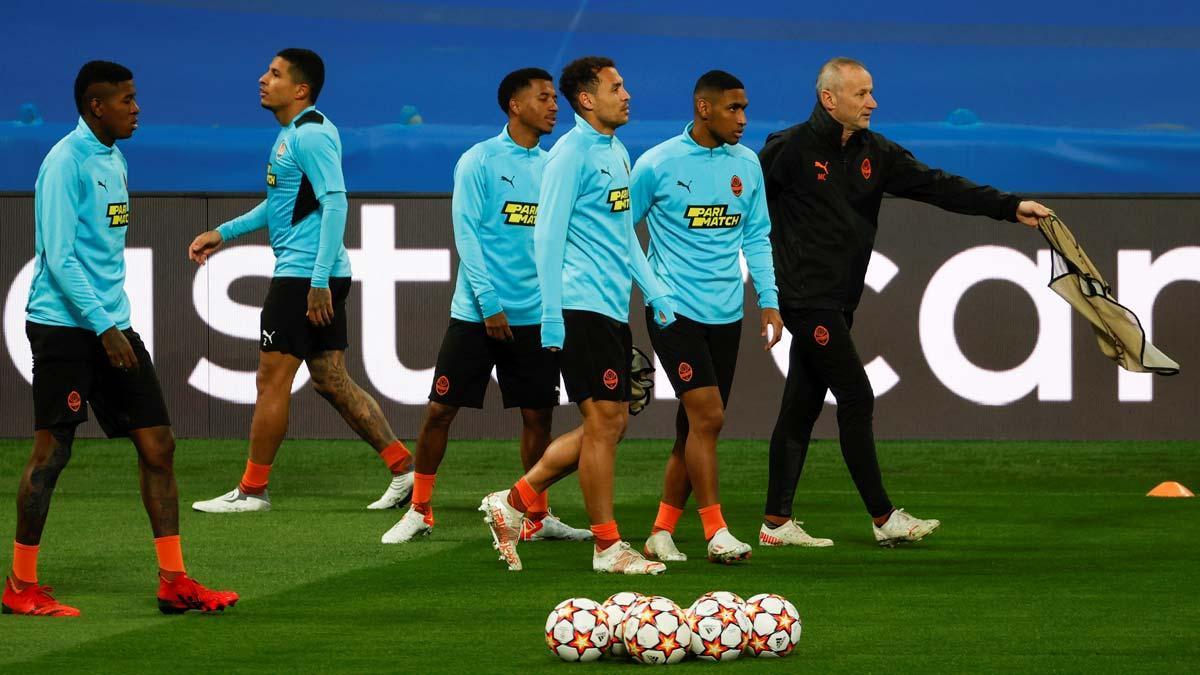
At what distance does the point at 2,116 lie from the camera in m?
16.5

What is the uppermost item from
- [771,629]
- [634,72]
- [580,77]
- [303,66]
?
[634,72]

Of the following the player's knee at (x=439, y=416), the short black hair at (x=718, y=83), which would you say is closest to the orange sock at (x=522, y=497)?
the player's knee at (x=439, y=416)

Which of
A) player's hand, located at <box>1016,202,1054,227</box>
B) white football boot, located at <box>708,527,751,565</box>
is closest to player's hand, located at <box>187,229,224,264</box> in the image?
white football boot, located at <box>708,527,751,565</box>

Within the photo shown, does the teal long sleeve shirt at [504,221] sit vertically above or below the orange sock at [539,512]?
above

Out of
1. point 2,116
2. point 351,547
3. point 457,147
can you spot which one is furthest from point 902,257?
point 2,116

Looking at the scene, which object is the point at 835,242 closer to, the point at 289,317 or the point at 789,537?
the point at 789,537

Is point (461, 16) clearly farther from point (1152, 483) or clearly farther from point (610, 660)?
point (610, 660)

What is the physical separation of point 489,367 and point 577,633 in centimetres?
369

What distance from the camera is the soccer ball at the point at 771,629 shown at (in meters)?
5.73

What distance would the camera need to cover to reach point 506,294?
919 centimetres

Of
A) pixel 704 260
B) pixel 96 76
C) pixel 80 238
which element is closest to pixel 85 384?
pixel 80 238

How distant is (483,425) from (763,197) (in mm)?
6568

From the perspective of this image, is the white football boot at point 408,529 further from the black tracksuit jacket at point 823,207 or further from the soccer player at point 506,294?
the black tracksuit jacket at point 823,207

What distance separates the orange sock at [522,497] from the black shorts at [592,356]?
1.66 feet
